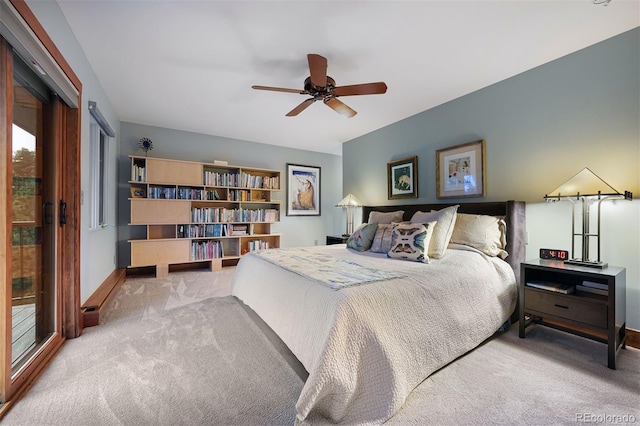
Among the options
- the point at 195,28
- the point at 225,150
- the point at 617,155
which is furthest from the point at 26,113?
the point at 617,155

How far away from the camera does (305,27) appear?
6.61 ft

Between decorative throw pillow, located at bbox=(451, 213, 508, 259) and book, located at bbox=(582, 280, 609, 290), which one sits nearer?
book, located at bbox=(582, 280, 609, 290)

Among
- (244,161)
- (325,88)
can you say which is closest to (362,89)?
(325,88)

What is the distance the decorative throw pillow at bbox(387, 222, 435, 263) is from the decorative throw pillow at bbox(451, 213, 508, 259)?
448 millimetres

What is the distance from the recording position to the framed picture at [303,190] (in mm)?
5605

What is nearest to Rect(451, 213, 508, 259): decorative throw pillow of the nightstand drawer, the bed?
the bed

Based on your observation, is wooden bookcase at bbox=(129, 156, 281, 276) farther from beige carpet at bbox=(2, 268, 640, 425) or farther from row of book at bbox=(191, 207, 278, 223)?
beige carpet at bbox=(2, 268, 640, 425)

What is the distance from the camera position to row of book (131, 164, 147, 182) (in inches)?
157

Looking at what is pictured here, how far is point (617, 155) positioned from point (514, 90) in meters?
1.08

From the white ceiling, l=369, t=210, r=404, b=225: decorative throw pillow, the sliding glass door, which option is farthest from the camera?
l=369, t=210, r=404, b=225: decorative throw pillow

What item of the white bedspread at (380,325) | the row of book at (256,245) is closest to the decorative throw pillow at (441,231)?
the white bedspread at (380,325)

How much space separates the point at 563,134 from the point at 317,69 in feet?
7.56

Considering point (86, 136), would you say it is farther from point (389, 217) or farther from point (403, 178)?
point (403, 178)

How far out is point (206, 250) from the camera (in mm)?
4480
